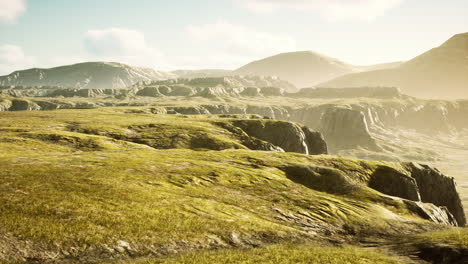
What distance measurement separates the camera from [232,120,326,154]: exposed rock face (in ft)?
582

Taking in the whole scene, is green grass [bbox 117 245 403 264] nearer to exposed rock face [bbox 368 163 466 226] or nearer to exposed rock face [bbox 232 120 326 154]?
exposed rock face [bbox 368 163 466 226]

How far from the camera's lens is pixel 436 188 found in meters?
123

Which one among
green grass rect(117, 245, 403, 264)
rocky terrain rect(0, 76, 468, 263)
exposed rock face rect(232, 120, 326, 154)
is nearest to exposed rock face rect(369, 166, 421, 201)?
rocky terrain rect(0, 76, 468, 263)

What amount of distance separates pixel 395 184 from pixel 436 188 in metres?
35.7

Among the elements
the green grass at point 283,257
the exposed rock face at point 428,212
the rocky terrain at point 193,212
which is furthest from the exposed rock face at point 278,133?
the green grass at point 283,257

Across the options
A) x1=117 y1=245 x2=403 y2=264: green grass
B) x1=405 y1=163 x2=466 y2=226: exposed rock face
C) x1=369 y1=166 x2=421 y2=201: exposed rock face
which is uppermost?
x1=117 y1=245 x2=403 y2=264: green grass

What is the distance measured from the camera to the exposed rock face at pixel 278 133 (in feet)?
582

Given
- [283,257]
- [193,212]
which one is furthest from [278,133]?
[283,257]

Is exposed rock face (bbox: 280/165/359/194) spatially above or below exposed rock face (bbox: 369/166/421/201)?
above

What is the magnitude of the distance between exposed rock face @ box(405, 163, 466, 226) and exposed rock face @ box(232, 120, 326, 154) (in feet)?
215

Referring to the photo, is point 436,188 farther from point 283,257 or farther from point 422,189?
point 283,257

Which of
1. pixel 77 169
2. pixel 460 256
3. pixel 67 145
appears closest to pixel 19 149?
pixel 67 145

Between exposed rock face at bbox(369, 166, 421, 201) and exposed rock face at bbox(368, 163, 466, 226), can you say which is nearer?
Result: exposed rock face at bbox(368, 163, 466, 226)

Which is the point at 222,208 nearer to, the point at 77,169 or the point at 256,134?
the point at 77,169
